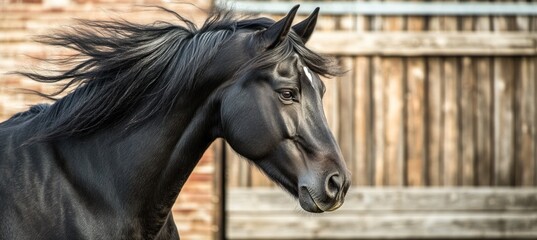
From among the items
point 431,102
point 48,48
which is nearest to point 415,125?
point 431,102

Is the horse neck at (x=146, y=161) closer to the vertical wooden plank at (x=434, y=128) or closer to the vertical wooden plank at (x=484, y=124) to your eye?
the vertical wooden plank at (x=434, y=128)

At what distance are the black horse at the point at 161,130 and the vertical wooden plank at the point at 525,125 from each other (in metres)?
5.07

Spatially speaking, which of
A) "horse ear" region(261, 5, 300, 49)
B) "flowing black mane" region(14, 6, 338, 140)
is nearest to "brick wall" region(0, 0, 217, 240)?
"flowing black mane" region(14, 6, 338, 140)

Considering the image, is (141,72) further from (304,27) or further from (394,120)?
(394,120)

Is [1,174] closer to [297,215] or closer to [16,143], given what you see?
[16,143]

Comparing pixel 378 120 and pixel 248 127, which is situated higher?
pixel 248 127

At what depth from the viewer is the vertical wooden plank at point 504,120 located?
8.73 metres

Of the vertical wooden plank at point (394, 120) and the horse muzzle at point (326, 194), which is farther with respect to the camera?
the vertical wooden plank at point (394, 120)

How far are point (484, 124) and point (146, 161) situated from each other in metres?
5.29

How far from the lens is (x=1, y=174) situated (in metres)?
4.00

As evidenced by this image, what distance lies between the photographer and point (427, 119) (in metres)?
8.70

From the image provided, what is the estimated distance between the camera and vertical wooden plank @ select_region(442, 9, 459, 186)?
342 inches

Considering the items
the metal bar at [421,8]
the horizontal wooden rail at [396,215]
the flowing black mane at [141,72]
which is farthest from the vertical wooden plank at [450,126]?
the flowing black mane at [141,72]

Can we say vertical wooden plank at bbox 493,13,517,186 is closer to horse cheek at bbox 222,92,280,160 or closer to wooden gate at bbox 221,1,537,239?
wooden gate at bbox 221,1,537,239
